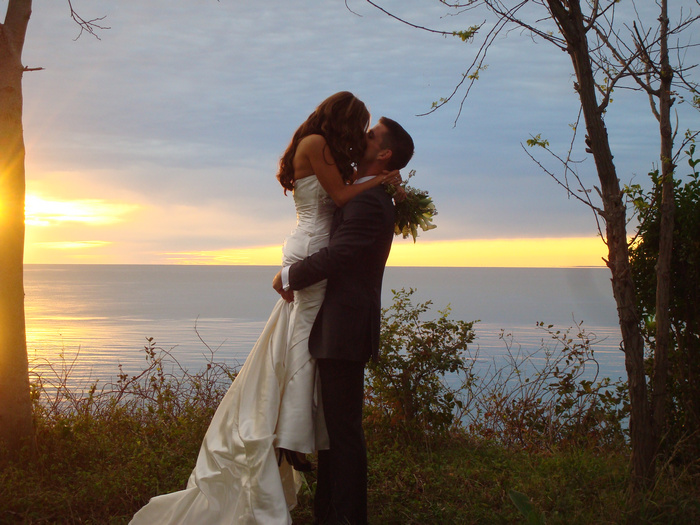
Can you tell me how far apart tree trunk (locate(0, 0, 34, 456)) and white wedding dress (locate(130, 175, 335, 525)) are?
54.8 inches

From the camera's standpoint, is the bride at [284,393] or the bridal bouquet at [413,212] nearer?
the bride at [284,393]

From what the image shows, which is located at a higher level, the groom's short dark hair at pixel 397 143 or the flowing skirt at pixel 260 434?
the groom's short dark hair at pixel 397 143

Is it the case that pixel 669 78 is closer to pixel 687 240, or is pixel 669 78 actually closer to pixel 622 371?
pixel 687 240

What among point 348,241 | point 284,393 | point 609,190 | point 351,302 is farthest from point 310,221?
point 609,190

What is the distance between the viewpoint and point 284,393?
12.3 feet

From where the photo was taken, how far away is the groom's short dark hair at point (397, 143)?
3719 millimetres

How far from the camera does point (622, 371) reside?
40.2 ft

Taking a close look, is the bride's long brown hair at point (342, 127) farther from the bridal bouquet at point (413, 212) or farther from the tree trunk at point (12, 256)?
the tree trunk at point (12, 256)

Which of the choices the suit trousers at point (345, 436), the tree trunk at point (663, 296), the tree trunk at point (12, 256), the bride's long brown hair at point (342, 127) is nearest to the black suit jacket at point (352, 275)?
the suit trousers at point (345, 436)

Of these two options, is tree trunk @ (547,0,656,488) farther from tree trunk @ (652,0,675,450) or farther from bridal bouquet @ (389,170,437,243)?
bridal bouquet @ (389,170,437,243)

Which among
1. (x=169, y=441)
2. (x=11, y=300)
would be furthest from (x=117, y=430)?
(x=11, y=300)

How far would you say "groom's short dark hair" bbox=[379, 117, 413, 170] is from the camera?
12.2 feet

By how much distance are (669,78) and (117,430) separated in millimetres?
4994

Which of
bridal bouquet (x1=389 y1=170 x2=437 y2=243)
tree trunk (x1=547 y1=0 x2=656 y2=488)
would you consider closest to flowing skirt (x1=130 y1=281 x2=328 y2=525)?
bridal bouquet (x1=389 y1=170 x2=437 y2=243)
